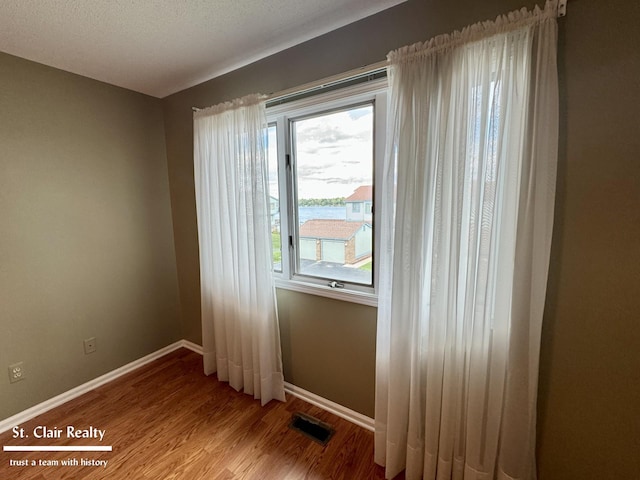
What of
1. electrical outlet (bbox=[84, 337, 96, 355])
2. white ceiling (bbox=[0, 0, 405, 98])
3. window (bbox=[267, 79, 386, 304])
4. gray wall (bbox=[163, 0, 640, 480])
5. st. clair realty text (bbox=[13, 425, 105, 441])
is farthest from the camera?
electrical outlet (bbox=[84, 337, 96, 355])

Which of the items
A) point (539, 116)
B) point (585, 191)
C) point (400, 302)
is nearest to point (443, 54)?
point (539, 116)

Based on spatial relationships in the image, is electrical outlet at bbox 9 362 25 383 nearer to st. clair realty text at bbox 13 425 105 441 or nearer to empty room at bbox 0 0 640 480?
empty room at bbox 0 0 640 480

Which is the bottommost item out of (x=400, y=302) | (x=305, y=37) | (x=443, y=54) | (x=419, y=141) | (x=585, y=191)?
(x=400, y=302)

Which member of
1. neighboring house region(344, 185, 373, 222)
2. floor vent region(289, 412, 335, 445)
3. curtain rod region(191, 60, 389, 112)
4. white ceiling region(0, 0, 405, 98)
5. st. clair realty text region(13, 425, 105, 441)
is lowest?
st. clair realty text region(13, 425, 105, 441)

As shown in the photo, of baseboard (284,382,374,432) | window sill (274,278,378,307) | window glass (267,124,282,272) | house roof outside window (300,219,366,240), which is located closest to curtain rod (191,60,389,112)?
window glass (267,124,282,272)

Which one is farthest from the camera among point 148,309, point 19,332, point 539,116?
point 148,309

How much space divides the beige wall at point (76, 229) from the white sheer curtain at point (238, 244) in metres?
0.71

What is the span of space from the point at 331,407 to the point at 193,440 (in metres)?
0.90

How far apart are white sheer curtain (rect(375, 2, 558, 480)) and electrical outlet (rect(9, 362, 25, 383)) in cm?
245

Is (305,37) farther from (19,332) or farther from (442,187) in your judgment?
(19,332)

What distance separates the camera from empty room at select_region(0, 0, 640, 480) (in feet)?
3.55

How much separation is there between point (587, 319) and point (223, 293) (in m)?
2.11

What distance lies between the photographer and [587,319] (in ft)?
3.66

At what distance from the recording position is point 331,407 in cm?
191
